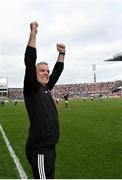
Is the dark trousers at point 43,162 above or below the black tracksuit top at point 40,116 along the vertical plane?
below

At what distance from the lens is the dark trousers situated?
585 cm

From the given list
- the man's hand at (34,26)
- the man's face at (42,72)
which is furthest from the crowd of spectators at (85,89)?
the man's hand at (34,26)

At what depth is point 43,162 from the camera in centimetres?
584

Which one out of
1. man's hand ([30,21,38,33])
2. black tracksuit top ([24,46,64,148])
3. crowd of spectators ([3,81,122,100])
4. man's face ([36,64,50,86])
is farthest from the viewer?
crowd of spectators ([3,81,122,100])

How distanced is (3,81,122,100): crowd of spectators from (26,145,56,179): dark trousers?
12742cm

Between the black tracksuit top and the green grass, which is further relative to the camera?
the green grass

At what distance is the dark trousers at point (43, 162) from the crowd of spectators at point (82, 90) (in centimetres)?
12742

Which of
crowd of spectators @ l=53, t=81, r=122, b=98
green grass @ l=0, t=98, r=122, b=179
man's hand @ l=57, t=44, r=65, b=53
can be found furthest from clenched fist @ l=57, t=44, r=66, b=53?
crowd of spectators @ l=53, t=81, r=122, b=98

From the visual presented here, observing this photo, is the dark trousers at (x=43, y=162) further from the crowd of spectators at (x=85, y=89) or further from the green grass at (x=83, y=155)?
the crowd of spectators at (x=85, y=89)

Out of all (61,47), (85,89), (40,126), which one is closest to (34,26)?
(61,47)

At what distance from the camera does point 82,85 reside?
155 metres

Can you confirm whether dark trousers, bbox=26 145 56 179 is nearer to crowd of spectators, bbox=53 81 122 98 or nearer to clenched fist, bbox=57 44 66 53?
clenched fist, bbox=57 44 66 53

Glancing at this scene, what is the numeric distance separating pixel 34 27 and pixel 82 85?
150 meters

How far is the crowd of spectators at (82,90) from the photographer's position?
5566 inches
